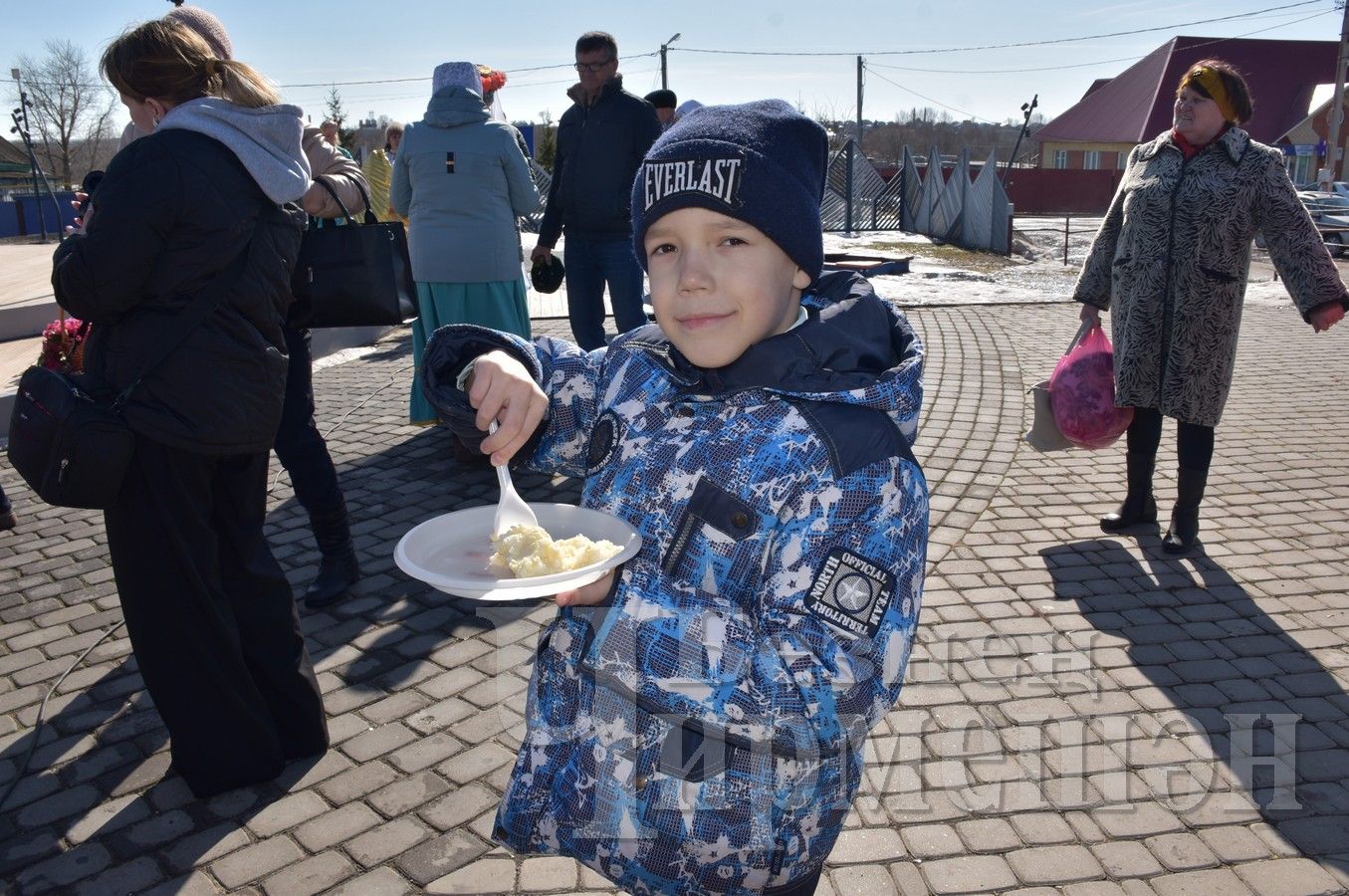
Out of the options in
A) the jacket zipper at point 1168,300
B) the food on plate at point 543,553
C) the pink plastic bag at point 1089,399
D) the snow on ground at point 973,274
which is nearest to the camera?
the food on plate at point 543,553

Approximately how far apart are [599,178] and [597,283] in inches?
29.6

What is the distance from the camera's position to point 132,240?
99.4 inches

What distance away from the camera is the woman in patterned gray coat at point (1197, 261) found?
4.51 meters

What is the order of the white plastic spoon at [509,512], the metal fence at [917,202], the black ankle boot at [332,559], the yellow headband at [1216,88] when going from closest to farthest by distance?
the white plastic spoon at [509,512]
the black ankle boot at [332,559]
the yellow headband at [1216,88]
the metal fence at [917,202]

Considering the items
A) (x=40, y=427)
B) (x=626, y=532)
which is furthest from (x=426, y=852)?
(x=626, y=532)

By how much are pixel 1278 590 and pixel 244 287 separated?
169 inches

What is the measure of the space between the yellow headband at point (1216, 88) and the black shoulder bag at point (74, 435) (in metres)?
4.26

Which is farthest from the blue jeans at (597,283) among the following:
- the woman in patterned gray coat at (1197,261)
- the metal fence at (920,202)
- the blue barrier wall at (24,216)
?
the blue barrier wall at (24,216)

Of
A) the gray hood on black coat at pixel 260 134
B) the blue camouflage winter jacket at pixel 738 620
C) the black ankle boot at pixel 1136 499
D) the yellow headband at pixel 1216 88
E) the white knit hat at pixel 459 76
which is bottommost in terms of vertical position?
the black ankle boot at pixel 1136 499

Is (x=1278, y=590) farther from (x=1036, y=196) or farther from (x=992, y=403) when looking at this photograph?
(x=1036, y=196)

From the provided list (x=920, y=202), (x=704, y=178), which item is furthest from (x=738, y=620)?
(x=920, y=202)

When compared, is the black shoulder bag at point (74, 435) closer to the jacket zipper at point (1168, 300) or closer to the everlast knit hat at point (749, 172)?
the everlast knit hat at point (749, 172)

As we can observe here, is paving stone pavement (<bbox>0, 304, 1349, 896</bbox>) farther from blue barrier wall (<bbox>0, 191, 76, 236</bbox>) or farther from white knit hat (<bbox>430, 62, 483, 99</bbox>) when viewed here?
blue barrier wall (<bbox>0, 191, 76, 236</bbox>)

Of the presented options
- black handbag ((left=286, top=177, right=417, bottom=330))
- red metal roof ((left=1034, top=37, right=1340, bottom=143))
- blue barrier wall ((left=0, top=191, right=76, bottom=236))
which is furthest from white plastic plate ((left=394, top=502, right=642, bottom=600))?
red metal roof ((left=1034, top=37, right=1340, bottom=143))
